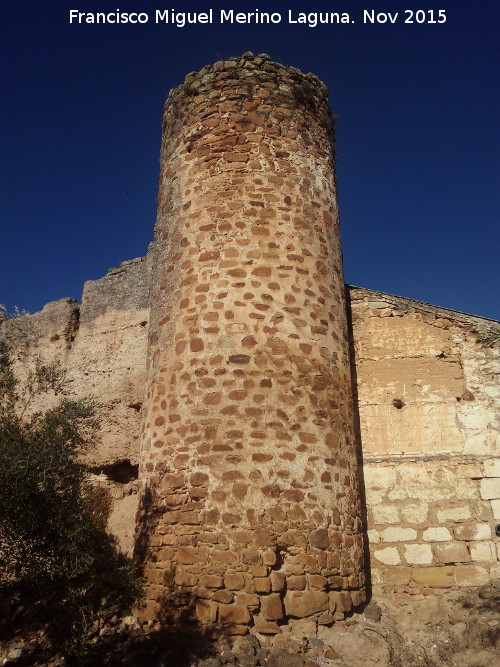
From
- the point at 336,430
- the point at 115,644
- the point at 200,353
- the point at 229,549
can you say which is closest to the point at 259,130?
the point at 200,353

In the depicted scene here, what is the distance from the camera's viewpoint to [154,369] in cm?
764

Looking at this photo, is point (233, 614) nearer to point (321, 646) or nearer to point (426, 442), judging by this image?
point (321, 646)

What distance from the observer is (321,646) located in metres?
5.94

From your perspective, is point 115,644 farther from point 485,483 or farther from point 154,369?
point 485,483

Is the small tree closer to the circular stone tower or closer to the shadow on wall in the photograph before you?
the circular stone tower

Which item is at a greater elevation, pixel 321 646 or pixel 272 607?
pixel 272 607

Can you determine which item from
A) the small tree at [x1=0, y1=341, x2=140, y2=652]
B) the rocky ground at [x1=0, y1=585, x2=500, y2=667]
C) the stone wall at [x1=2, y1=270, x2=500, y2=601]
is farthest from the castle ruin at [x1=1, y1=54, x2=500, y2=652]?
the small tree at [x1=0, y1=341, x2=140, y2=652]

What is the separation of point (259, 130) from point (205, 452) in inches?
188

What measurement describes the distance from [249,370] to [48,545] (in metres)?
2.99

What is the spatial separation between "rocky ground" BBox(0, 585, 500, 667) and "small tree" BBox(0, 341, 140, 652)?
10.9 inches

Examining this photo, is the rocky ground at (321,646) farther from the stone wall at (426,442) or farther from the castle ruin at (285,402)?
the stone wall at (426,442)

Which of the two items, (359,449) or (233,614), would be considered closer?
(233,614)

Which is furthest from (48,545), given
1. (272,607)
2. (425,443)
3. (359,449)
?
(425,443)

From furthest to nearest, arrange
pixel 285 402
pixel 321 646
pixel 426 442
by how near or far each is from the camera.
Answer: pixel 426 442, pixel 285 402, pixel 321 646
